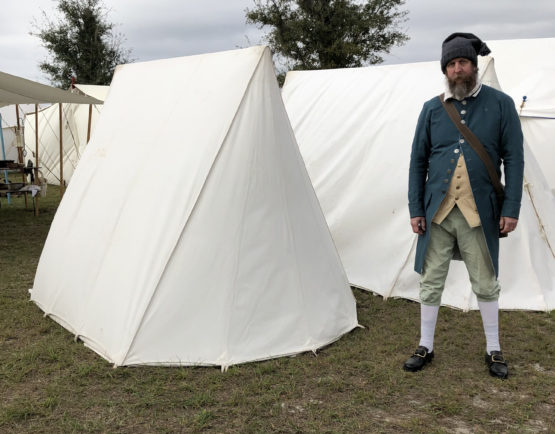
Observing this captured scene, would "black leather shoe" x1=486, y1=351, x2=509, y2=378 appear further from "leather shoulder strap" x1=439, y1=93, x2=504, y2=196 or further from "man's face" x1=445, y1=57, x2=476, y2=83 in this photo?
"man's face" x1=445, y1=57, x2=476, y2=83

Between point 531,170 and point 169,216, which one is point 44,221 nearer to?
point 169,216

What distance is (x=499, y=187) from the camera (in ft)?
9.71

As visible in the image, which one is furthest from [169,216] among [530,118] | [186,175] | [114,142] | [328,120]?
[530,118]

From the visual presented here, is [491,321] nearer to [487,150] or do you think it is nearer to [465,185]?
[465,185]

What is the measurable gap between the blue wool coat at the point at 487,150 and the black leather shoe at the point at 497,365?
0.50m

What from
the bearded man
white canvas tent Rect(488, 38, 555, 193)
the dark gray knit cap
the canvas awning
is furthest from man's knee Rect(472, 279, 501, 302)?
the canvas awning

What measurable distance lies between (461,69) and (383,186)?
2.02 meters

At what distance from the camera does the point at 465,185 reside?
2949 millimetres

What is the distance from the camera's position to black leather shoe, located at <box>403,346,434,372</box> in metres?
3.10

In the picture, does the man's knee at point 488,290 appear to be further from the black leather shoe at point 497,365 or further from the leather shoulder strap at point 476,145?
the leather shoulder strap at point 476,145

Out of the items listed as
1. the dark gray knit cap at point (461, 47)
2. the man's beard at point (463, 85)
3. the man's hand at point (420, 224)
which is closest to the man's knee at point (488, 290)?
the man's hand at point (420, 224)

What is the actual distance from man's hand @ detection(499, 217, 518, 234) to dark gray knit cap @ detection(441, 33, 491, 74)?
2.76ft

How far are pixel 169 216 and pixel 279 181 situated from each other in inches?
27.4

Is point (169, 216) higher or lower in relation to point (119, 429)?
higher
